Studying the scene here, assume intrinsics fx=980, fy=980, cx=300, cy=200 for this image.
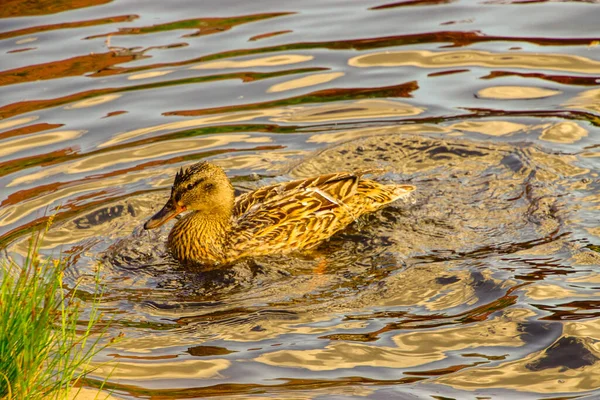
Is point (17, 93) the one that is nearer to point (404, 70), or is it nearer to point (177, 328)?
point (404, 70)

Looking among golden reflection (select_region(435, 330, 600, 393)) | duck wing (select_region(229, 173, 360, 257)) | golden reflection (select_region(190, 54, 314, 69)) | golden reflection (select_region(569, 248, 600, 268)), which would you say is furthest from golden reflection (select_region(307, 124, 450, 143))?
golden reflection (select_region(435, 330, 600, 393))

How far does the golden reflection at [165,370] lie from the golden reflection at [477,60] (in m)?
6.85

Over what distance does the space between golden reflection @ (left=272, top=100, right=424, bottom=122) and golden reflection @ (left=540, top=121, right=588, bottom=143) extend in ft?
5.02

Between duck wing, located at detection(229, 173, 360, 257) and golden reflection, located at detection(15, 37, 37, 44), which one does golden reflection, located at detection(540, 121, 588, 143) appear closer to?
duck wing, located at detection(229, 173, 360, 257)

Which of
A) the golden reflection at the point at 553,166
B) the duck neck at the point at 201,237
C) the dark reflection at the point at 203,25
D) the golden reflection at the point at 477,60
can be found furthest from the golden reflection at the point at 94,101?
the golden reflection at the point at 553,166

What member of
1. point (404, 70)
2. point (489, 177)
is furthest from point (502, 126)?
point (404, 70)

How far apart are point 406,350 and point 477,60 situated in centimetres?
671

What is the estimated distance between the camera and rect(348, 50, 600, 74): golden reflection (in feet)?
41.0

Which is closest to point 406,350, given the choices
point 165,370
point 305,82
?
point 165,370

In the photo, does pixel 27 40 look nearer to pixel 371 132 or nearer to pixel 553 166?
pixel 371 132

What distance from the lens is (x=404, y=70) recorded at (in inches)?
500

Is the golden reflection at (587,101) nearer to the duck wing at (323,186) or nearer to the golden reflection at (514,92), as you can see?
the golden reflection at (514,92)

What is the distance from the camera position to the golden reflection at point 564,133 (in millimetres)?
10508

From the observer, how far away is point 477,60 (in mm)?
12797
